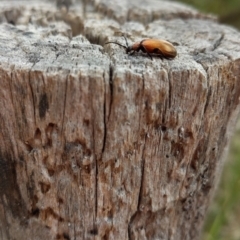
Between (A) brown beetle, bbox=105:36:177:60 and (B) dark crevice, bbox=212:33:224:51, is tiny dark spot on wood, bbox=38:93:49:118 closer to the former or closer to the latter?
(A) brown beetle, bbox=105:36:177:60

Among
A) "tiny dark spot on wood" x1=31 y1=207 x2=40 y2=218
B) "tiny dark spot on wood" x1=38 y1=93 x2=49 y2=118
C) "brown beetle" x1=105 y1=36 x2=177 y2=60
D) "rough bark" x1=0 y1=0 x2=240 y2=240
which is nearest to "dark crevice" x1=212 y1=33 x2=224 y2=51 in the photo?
"rough bark" x1=0 y1=0 x2=240 y2=240

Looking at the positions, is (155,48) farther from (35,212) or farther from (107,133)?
(35,212)

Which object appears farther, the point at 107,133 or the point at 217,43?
the point at 217,43

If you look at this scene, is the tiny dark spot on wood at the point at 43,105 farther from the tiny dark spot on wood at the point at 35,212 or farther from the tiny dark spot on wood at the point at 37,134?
the tiny dark spot on wood at the point at 35,212

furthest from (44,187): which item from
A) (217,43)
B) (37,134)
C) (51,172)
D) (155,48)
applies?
(217,43)

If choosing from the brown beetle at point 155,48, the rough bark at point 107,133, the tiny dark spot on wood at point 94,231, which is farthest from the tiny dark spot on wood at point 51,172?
the brown beetle at point 155,48

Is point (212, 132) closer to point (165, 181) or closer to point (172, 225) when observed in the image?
point (165, 181)
